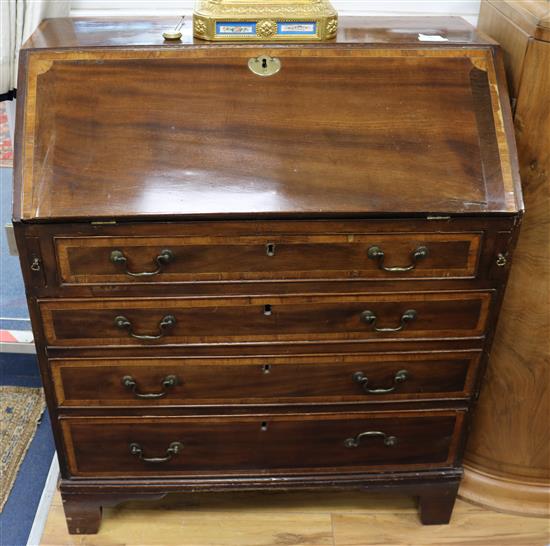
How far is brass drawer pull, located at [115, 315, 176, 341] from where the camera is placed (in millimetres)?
1482

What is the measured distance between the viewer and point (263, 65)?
1.45m

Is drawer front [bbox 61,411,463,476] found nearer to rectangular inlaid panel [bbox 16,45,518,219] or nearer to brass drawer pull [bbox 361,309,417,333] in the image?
brass drawer pull [bbox 361,309,417,333]

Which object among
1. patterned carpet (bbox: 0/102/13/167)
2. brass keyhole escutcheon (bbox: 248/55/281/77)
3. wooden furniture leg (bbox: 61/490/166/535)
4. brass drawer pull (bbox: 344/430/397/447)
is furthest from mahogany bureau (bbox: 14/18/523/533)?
patterned carpet (bbox: 0/102/13/167)

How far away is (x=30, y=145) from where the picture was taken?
1380 millimetres

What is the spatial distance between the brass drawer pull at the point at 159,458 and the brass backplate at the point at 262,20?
3.13 feet

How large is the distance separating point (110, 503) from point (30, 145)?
36.9 inches

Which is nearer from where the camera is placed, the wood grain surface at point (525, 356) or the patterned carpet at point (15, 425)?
the wood grain surface at point (525, 356)

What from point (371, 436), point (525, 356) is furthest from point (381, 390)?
point (525, 356)

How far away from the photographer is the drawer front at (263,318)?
147cm

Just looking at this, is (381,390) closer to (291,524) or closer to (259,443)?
(259,443)

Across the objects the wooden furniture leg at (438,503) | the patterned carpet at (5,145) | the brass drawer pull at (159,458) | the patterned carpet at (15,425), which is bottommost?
the patterned carpet at (15,425)

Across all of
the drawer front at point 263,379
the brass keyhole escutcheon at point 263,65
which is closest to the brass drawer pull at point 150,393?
the drawer front at point 263,379

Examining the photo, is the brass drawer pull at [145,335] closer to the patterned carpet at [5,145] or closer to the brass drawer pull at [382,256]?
the brass drawer pull at [382,256]

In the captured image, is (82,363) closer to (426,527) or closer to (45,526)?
(45,526)
